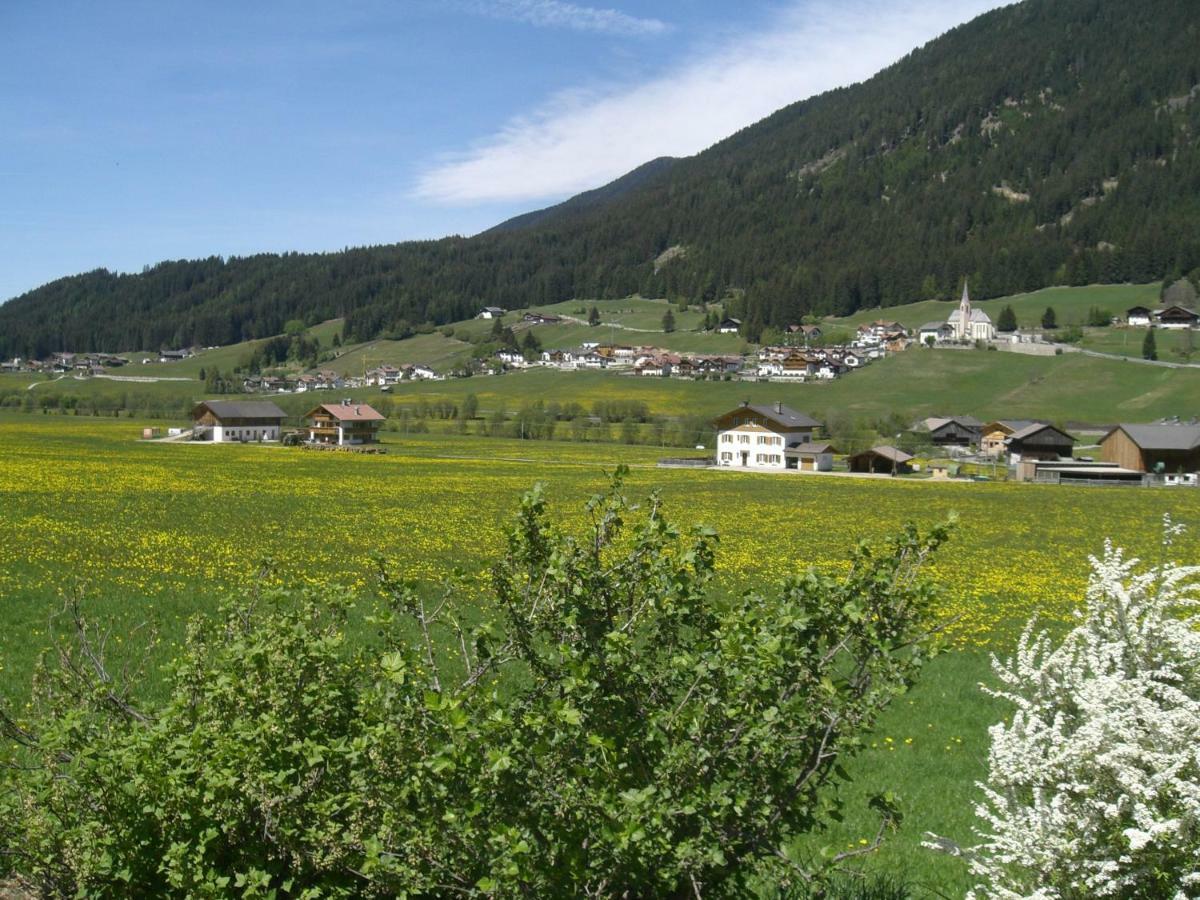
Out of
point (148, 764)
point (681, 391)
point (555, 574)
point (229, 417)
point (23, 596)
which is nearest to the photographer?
point (555, 574)

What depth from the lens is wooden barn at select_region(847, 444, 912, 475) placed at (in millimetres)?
89137

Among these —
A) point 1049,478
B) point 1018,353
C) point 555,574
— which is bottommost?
point 1049,478

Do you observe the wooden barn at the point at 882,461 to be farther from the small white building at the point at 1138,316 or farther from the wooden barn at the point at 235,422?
the small white building at the point at 1138,316

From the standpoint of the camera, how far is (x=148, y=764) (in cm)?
589

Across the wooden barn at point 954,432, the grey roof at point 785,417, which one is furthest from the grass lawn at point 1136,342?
the grey roof at point 785,417

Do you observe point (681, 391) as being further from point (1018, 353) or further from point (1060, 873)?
point (1060, 873)

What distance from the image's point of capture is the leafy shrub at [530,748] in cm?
492

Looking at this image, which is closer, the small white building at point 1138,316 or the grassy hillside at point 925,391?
the grassy hillside at point 925,391

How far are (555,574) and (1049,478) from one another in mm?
91601

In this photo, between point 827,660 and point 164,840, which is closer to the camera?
point 827,660

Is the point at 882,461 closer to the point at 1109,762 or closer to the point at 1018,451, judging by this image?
the point at 1018,451

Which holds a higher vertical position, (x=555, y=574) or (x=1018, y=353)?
(x=1018, y=353)

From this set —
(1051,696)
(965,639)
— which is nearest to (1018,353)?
(965,639)

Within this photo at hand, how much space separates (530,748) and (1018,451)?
104980 mm
